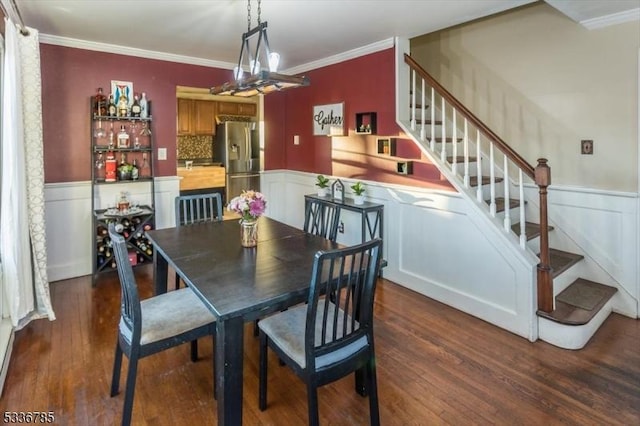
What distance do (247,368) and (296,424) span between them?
1.92 feet

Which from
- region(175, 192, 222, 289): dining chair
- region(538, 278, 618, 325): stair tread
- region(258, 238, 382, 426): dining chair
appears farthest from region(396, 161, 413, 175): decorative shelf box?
region(258, 238, 382, 426): dining chair

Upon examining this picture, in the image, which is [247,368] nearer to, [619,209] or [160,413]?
[160,413]

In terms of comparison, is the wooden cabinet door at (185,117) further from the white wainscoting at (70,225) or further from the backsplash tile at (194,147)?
the white wainscoting at (70,225)

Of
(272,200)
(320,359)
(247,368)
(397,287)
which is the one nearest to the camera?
(320,359)

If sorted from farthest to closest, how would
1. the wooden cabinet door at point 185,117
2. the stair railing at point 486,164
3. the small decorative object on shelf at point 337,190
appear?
the wooden cabinet door at point 185,117 < the small decorative object on shelf at point 337,190 < the stair railing at point 486,164

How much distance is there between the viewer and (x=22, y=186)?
2684mm

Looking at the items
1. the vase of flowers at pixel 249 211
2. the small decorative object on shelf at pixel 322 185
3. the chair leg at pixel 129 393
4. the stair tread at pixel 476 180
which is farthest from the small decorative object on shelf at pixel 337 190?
the chair leg at pixel 129 393

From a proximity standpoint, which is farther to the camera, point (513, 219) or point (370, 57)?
point (370, 57)

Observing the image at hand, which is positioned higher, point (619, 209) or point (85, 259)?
point (619, 209)

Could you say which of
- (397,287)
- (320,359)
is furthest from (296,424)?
(397,287)

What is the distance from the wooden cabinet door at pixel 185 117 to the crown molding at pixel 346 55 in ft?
8.36

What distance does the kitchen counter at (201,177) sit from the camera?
659 cm

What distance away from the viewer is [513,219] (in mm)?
3465

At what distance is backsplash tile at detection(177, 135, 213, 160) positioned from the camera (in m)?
7.25
